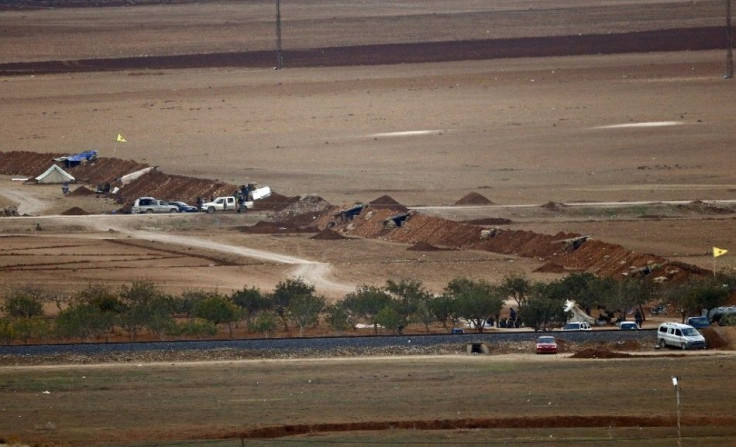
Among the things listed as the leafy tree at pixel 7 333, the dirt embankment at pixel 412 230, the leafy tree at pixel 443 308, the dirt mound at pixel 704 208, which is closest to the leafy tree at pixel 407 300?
the leafy tree at pixel 443 308

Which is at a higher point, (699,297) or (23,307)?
(23,307)

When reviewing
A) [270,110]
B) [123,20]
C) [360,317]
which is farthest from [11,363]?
[123,20]

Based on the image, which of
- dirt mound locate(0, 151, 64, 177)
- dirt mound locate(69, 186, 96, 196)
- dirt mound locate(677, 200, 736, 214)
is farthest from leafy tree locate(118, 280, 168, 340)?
dirt mound locate(0, 151, 64, 177)

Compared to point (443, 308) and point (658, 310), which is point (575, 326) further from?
point (658, 310)

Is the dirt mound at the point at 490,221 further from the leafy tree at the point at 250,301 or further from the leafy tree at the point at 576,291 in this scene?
the leafy tree at the point at 250,301

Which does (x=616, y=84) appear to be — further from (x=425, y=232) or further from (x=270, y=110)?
(x=425, y=232)

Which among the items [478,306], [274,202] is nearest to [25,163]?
[274,202]

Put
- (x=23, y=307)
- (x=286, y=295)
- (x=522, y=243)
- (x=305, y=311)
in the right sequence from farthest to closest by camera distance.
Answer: (x=522, y=243) → (x=286, y=295) → (x=23, y=307) → (x=305, y=311)
